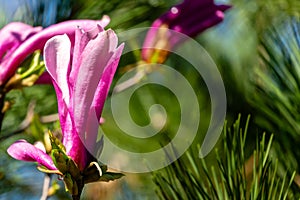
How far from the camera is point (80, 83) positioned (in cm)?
53

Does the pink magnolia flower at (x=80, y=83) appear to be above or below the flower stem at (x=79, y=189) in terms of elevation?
above

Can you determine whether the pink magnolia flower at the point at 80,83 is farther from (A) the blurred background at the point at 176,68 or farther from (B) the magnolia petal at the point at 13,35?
(A) the blurred background at the point at 176,68

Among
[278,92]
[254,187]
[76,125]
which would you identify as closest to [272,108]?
[278,92]

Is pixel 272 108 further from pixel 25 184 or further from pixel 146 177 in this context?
pixel 25 184

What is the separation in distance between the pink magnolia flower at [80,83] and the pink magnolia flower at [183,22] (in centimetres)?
28

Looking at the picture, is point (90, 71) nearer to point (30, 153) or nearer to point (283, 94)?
point (30, 153)

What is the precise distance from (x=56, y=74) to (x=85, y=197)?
2.24 ft

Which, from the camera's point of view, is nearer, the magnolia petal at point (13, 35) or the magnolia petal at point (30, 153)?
the magnolia petal at point (30, 153)

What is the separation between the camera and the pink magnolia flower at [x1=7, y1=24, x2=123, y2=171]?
52 centimetres

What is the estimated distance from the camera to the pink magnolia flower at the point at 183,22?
2.65 feet

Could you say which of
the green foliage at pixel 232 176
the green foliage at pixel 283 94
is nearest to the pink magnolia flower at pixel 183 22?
the green foliage at pixel 283 94

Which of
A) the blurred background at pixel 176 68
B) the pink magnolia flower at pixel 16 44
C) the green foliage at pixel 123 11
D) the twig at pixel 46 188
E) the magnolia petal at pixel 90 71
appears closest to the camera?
the magnolia petal at pixel 90 71

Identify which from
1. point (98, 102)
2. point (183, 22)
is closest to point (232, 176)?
point (98, 102)

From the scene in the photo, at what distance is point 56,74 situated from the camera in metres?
0.54
